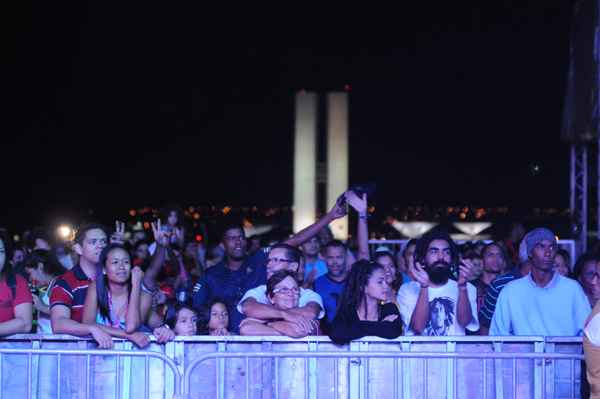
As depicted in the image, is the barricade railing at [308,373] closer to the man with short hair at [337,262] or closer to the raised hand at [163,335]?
the raised hand at [163,335]

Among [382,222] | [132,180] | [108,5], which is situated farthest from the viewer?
[132,180]

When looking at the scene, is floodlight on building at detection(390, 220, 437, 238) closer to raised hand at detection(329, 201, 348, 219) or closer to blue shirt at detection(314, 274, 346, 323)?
blue shirt at detection(314, 274, 346, 323)

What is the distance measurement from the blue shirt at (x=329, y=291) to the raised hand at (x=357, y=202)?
26.8 inches

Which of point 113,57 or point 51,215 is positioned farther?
point 51,215

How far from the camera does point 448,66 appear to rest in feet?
101

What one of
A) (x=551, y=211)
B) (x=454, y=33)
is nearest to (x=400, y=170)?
(x=551, y=211)

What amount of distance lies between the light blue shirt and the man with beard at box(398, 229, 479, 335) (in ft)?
0.75

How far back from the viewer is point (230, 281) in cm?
741

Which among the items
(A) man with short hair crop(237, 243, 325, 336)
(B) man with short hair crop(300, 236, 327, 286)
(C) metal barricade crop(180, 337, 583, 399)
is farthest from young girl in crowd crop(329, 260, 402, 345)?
(B) man with short hair crop(300, 236, 327, 286)

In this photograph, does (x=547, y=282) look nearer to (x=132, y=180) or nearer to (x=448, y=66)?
(x=448, y=66)

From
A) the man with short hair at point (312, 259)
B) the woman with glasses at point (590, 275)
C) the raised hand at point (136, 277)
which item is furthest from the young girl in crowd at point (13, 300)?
the man with short hair at point (312, 259)

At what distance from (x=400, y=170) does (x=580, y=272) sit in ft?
115

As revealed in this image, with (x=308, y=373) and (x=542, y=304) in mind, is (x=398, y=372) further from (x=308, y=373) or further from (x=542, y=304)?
(x=542, y=304)

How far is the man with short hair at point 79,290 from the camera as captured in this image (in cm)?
581
